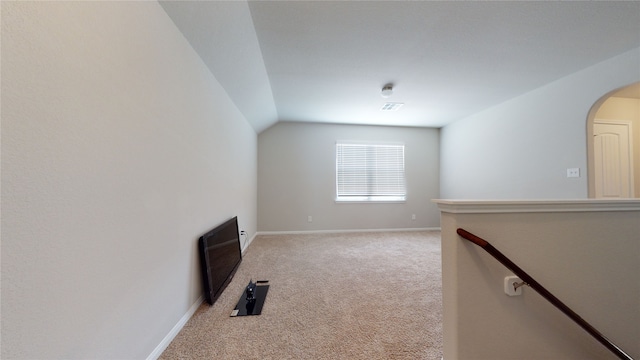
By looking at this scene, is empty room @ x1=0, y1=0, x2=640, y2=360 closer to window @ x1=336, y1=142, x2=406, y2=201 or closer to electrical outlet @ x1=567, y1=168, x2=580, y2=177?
electrical outlet @ x1=567, y1=168, x2=580, y2=177

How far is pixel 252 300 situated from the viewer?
195 centimetres

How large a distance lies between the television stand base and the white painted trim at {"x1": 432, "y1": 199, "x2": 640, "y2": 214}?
1713 millimetres

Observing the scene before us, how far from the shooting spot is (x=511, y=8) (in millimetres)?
1649

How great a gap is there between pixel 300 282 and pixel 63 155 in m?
2.12

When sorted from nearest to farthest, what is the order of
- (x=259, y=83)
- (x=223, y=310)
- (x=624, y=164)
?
(x=223, y=310) < (x=259, y=83) < (x=624, y=164)

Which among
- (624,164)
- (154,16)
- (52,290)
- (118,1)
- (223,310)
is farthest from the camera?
(624,164)

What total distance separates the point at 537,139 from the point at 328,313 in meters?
3.74

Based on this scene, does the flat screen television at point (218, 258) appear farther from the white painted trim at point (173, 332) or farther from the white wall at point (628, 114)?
the white wall at point (628, 114)

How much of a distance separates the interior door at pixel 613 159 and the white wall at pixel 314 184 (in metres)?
2.41

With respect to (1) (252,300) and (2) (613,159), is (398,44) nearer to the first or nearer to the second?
(1) (252,300)

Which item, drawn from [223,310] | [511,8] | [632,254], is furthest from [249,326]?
[511,8]

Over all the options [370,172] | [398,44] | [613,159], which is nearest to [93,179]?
[398,44]

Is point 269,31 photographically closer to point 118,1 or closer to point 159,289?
point 118,1

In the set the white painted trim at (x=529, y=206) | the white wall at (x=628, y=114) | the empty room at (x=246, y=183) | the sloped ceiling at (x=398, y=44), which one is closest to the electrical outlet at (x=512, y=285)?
the empty room at (x=246, y=183)
